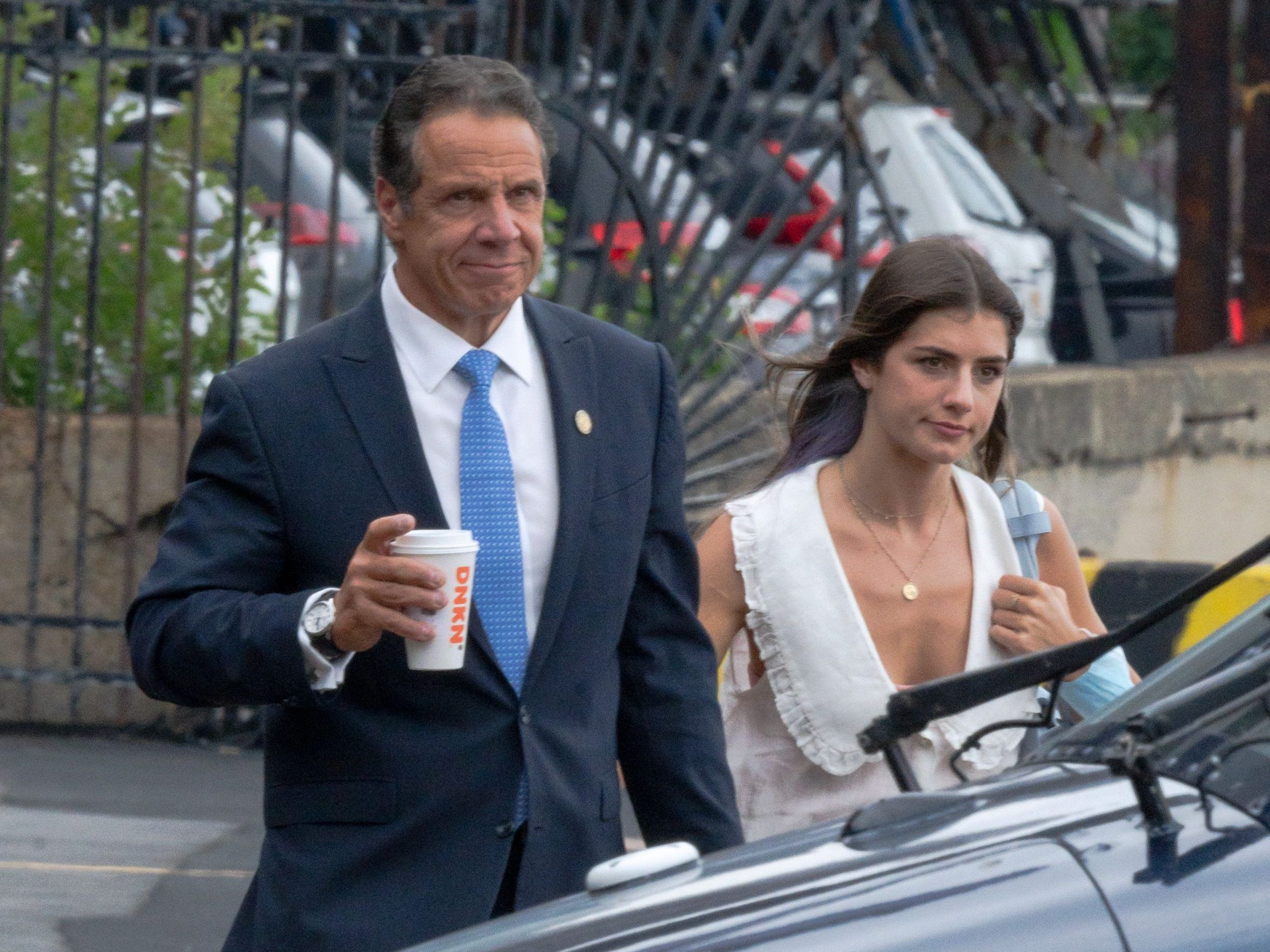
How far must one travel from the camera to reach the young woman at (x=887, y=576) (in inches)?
130

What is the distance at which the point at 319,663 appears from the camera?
8.60 feet

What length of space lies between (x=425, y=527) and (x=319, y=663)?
0.83 ft

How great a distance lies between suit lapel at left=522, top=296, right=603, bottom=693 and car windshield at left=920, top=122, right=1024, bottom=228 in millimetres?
10345

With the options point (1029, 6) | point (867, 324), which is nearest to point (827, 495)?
point (867, 324)

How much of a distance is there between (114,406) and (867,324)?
13.4 ft

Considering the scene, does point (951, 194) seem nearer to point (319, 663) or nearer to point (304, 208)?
point (304, 208)

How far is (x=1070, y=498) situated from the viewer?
8.92 meters

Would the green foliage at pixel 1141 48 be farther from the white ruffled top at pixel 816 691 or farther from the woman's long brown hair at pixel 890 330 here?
the white ruffled top at pixel 816 691

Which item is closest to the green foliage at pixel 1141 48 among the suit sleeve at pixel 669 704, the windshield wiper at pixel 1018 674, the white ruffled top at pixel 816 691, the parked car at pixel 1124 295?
the parked car at pixel 1124 295

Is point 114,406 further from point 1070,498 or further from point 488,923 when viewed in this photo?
point 488,923

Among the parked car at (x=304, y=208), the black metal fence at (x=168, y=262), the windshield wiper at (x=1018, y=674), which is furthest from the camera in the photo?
the parked car at (x=304, y=208)

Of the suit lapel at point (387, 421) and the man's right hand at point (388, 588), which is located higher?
the suit lapel at point (387, 421)

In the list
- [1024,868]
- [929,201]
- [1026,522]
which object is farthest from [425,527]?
[929,201]

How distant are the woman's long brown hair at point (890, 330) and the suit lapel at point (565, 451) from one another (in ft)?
2.17
